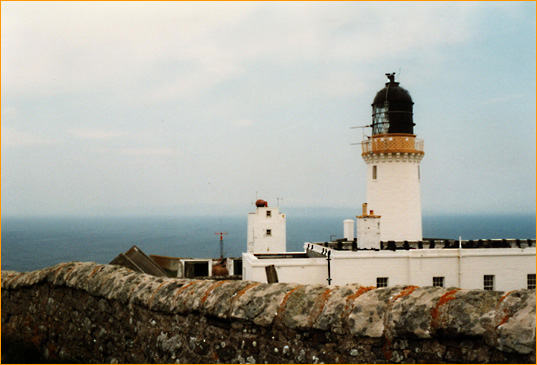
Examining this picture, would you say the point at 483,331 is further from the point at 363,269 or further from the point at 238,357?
the point at 363,269

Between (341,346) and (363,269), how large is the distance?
17.0 m

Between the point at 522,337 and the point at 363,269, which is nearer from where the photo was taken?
the point at 522,337

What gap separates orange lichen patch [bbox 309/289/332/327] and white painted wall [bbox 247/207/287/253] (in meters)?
30.8

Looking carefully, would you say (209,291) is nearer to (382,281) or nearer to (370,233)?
(382,281)

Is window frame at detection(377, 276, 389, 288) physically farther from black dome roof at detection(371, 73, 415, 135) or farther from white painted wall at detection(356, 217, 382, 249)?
black dome roof at detection(371, 73, 415, 135)

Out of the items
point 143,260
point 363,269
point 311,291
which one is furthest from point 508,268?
point 311,291

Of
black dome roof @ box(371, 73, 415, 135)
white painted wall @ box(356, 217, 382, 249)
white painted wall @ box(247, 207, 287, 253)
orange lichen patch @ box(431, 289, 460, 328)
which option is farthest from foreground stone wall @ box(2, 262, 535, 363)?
white painted wall @ box(247, 207, 287, 253)

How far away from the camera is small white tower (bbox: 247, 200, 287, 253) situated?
117ft

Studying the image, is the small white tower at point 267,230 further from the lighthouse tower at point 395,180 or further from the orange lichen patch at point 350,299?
the orange lichen patch at point 350,299

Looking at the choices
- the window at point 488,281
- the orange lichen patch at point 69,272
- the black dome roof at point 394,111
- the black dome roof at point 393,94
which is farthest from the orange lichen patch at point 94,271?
the black dome roof at point 393,94

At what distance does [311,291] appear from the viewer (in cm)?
515

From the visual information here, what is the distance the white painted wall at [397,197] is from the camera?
1161 inches

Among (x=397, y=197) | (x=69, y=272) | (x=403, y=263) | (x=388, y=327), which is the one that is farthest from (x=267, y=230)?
(x=388, y=327)

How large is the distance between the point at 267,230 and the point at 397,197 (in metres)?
11.0
